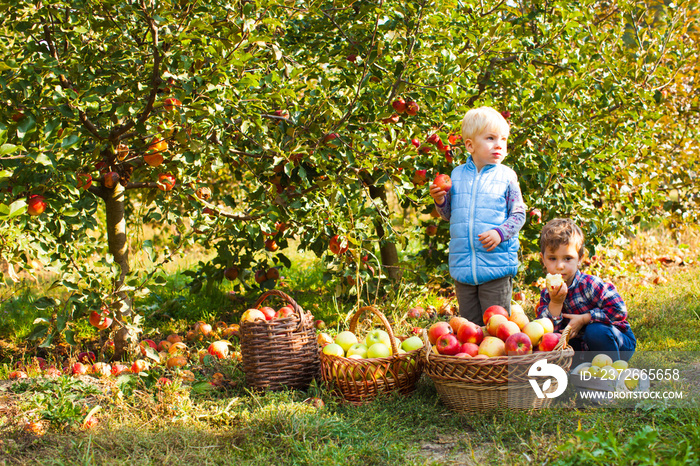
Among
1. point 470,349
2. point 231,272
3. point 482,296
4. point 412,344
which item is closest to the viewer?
point 470,349

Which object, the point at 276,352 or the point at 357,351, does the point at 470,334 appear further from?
the point at 276,352

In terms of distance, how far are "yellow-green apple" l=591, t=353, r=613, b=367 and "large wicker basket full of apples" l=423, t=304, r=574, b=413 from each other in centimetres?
24

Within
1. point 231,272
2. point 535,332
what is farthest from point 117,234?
point 535,332

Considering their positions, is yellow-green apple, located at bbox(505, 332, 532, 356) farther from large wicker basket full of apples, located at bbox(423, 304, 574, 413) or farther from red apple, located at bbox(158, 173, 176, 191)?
red apple, located at bbox(158, 173, 176, 191)

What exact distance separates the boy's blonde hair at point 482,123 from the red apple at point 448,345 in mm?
1042

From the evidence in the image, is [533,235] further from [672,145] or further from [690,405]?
[672,145]

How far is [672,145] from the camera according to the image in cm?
533

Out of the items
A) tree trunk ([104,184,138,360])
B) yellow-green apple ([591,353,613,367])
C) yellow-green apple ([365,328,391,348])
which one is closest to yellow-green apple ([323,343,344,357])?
yellow-green apple ([365,328,391,348])

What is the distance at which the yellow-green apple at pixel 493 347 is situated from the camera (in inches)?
93.7

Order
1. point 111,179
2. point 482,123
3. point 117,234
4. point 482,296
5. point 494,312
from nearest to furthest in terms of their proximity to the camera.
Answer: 1. point 494,312
2. point 482,123
3. point 482,296
4. point 111,179
5. point 117,234

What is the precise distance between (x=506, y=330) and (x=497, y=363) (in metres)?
0.22

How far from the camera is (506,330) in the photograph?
2.42 metres

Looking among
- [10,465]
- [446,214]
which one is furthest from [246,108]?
[10,465]

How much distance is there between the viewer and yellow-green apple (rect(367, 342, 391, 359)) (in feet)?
8.57
